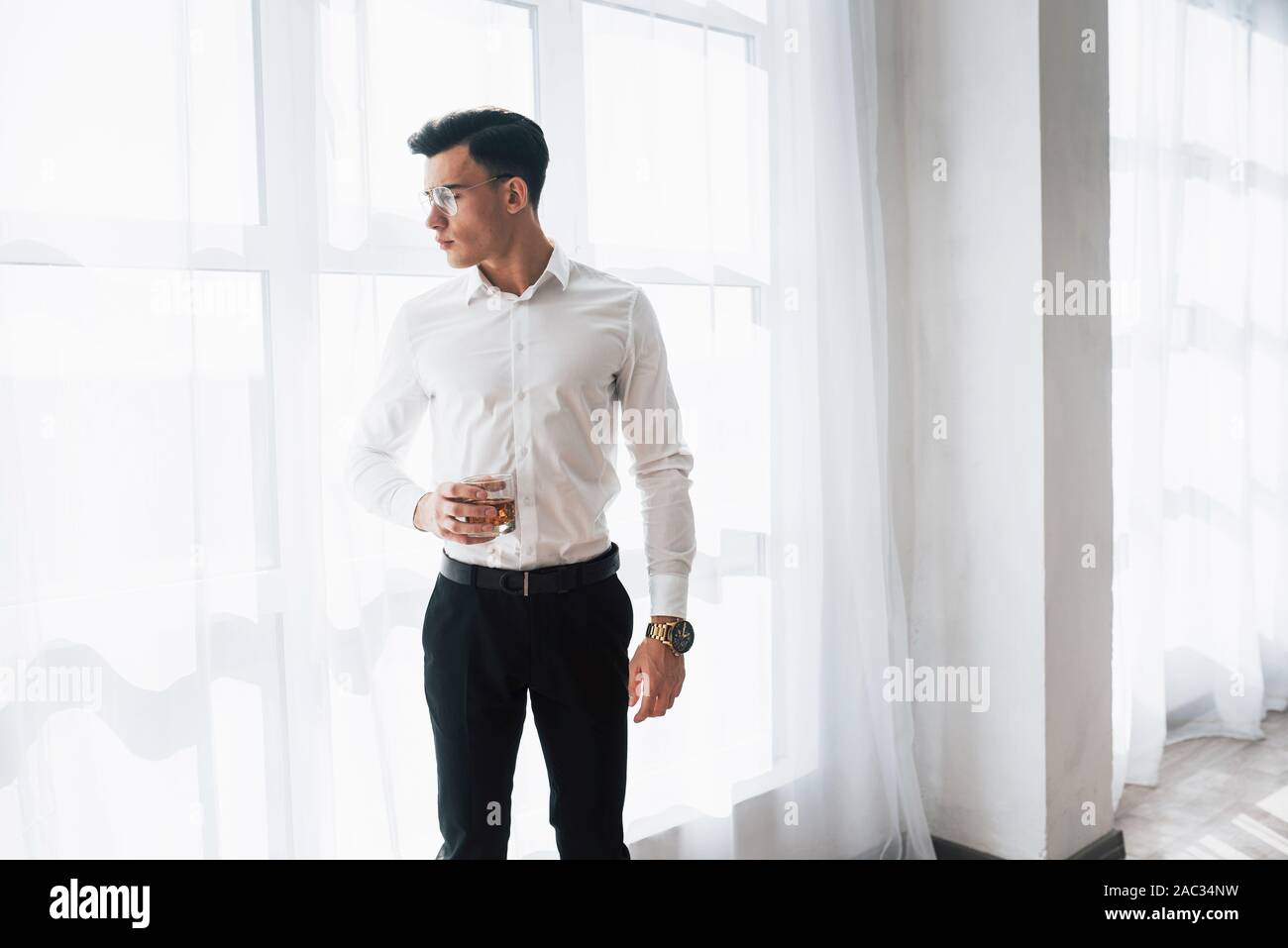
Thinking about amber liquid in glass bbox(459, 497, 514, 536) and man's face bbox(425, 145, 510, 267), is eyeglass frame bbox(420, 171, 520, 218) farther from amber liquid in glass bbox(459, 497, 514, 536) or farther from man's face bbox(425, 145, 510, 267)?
amber liquid in glass bbox(459, 497, 514, 536)

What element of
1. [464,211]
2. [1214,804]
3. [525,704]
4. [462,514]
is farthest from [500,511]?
[1214,804]

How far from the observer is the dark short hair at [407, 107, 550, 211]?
166cm

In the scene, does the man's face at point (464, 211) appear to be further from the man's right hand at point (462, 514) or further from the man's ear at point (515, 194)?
the man's right hand at point (462, 514)

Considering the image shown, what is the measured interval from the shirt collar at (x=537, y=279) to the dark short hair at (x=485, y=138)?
0.48 feet

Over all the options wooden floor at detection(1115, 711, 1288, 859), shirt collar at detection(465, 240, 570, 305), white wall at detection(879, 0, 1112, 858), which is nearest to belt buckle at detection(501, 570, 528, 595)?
shirt collar at detection(465, 240, 570, 305)

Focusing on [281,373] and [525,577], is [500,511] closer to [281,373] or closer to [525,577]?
[525,577]

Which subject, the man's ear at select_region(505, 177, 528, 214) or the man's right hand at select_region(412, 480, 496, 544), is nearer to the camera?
the man's right hand at select_region(412, 480, 496, 544)

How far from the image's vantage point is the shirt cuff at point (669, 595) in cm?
182

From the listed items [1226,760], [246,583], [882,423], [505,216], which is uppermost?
[505,216]

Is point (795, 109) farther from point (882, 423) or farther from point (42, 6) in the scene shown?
point (42, 6)

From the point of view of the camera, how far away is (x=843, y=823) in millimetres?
2867

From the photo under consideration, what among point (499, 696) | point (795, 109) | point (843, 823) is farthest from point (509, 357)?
point (843, 823)

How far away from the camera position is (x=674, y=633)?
5.89 ft

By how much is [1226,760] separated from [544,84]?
3344 millimetres
